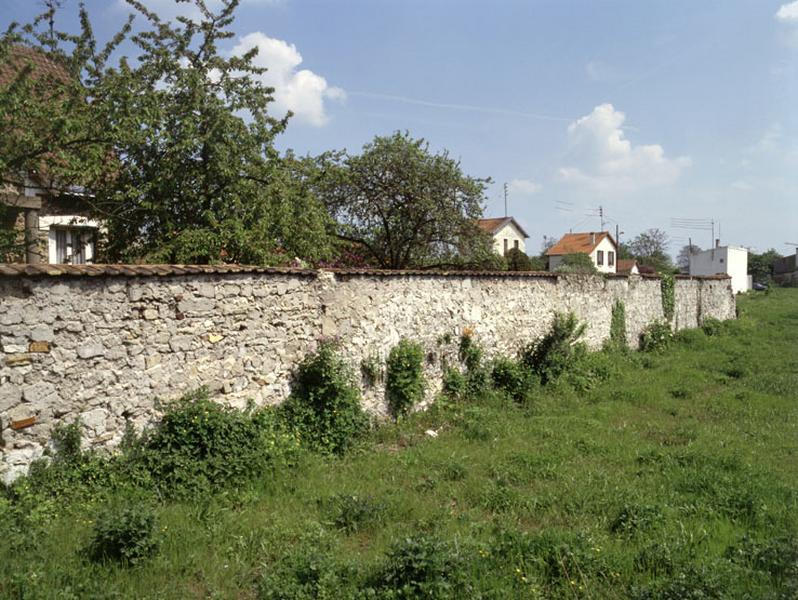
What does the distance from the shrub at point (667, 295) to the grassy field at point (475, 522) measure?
32.9 ft

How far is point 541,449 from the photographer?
713 cm

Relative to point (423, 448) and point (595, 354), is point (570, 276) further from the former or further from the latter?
point (423, 448)

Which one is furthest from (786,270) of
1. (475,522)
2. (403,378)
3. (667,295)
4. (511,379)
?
(475,522)

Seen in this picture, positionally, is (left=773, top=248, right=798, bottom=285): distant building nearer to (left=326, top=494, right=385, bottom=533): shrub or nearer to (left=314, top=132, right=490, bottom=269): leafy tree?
(left=314, top=132, right=490, bottom=269): leafy tree

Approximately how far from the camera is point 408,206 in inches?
643

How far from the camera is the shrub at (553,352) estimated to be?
10906 mm

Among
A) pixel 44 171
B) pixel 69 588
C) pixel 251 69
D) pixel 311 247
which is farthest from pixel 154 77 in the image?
pixel 69 588

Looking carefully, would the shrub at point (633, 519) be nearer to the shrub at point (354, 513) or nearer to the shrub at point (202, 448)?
the shrub at point (354, 513)

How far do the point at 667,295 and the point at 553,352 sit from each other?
364 inches

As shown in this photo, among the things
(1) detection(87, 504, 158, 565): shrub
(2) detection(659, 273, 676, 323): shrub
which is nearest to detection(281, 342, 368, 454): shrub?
(1) detection(87, 504, 158, 565): shrub

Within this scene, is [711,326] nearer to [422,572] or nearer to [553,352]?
[553,352]

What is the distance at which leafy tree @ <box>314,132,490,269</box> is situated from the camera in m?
15.9

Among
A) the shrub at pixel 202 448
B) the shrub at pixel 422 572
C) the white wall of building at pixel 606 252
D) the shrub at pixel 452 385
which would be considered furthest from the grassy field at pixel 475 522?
the white wall of building at pixel 606 252

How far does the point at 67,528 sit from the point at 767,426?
8.99m
